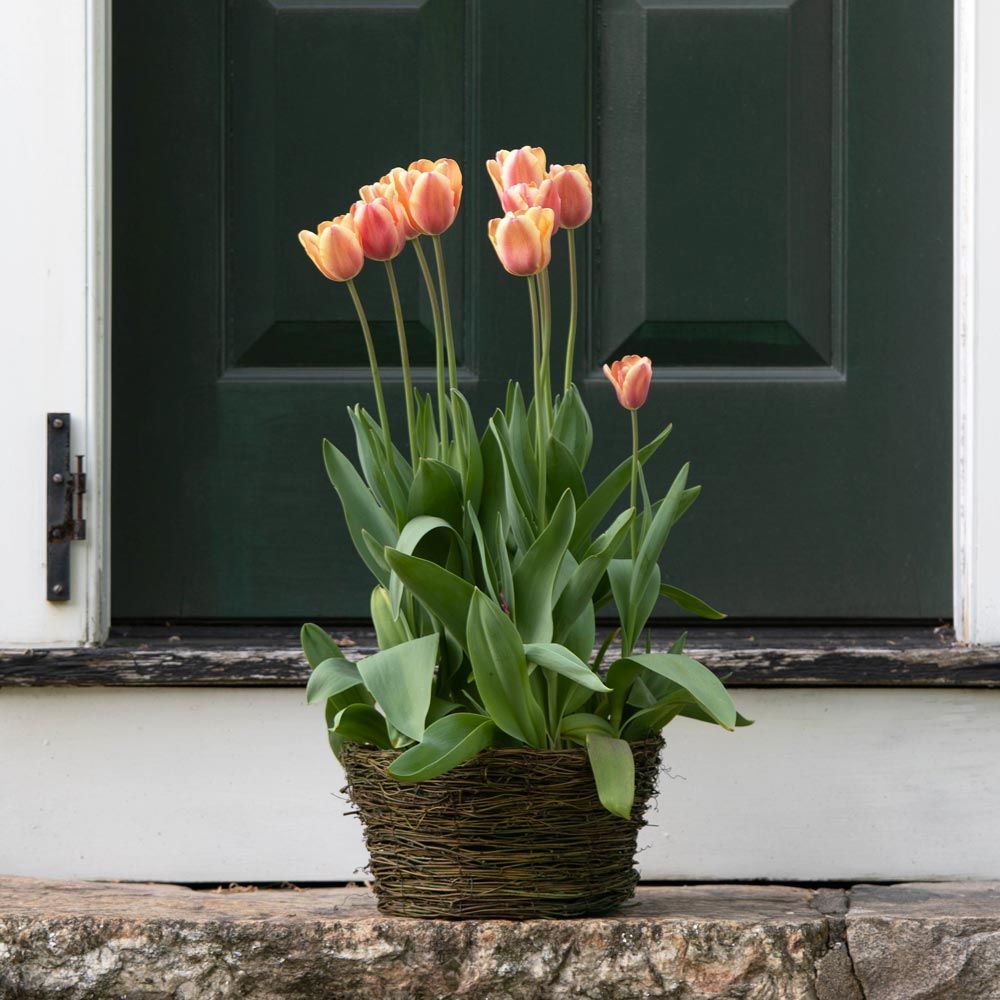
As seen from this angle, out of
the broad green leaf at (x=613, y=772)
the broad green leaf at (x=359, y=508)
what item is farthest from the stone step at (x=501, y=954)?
the broad green leaf at (x=359, y=508)

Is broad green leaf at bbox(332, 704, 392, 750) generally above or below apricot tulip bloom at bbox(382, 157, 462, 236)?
below

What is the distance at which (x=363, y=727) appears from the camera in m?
1.30

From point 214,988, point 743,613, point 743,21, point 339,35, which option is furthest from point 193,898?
point 743,21

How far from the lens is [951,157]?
1735mm

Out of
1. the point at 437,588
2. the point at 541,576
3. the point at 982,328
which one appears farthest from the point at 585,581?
the point at 982,328

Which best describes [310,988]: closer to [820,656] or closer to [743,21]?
[820,656]

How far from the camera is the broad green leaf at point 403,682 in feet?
3.92

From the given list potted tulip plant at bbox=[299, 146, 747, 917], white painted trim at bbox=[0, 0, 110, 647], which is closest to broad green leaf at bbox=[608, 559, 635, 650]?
potted tulip plant at bbox=[299, 146, 747, 917]

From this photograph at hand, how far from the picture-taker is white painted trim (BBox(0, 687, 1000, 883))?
1.63 metres

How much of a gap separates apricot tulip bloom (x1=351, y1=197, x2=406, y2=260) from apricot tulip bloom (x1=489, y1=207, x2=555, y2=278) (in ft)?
0.34

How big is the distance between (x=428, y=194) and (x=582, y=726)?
52cm

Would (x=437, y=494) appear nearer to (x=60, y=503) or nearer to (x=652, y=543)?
(x=652, y=543)

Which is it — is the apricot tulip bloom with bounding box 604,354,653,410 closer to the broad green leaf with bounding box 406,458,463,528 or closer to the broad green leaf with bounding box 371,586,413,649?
the broad green leaf with bounding box 406,458,463,528

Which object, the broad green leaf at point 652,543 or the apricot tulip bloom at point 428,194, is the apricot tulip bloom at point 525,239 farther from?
the broad green leaf at point 652,543
